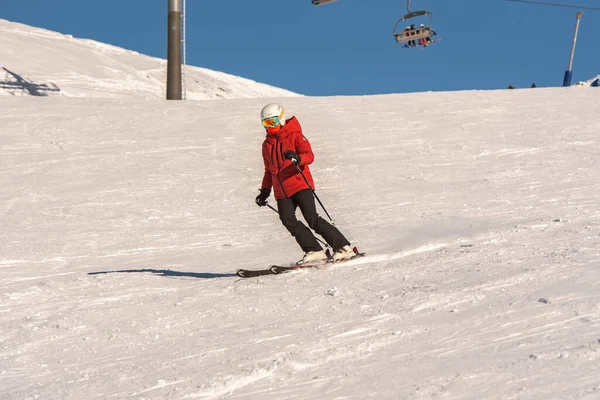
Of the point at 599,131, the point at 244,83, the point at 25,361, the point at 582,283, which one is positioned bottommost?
the point at 25,361

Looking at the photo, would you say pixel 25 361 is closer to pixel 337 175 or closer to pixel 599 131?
pixel 337 175

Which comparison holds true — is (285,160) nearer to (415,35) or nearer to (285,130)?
(285,130)

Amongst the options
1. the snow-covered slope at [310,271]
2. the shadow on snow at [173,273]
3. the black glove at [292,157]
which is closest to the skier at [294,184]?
the black glove at [292,157]

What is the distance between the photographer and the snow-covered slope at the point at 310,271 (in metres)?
3.79

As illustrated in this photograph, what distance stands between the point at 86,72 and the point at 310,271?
32583 millimetres

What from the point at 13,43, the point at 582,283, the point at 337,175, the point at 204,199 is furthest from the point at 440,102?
the point at 13,43

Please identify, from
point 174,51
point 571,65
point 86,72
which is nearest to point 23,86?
point 86,72

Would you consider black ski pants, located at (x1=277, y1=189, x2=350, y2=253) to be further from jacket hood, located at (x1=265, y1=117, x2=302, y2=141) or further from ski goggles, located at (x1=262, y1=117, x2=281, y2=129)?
ski goggles, located at (x1=262, y1=117, x2=281, y2=129)

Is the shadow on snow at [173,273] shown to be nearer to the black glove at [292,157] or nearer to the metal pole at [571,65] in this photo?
the black glove at [292,157]

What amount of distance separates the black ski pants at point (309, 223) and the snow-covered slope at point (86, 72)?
26.8 metres

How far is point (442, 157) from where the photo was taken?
1367cm

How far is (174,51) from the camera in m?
29.0

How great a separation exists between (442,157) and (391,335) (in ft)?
32.0

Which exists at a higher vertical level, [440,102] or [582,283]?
[440,102]
